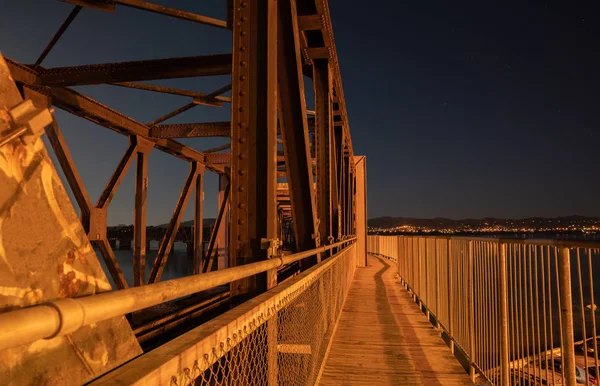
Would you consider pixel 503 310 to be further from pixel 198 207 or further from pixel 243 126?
pixel 198 207

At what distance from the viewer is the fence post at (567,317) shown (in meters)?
2.74

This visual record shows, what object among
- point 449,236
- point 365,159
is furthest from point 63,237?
point 365,159

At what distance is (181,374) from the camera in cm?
116

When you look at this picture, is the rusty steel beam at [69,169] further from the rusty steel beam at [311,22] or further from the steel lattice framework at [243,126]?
the rusty steel beam at [311,22]

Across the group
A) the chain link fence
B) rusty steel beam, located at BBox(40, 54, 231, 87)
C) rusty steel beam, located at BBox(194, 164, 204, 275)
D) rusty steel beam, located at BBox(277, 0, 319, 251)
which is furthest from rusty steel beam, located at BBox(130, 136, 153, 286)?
the chain link fence

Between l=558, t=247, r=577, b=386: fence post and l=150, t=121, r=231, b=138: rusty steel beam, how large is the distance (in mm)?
8518

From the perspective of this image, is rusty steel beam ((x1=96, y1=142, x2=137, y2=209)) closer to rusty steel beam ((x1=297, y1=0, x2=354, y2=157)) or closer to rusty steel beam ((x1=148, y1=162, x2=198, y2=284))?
rusty steel beam ((x1=148, y1=162, x2=198, y2=284))

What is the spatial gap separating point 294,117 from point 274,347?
124 inches

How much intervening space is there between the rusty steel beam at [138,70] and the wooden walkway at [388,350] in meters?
4.95

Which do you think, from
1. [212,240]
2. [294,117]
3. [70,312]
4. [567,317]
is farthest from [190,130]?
[70,312]

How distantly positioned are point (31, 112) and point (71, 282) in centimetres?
47

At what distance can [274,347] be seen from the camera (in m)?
2.72

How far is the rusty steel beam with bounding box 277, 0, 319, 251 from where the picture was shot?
4.73 m

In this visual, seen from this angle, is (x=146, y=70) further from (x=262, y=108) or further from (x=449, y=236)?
(x=449, y=236)
